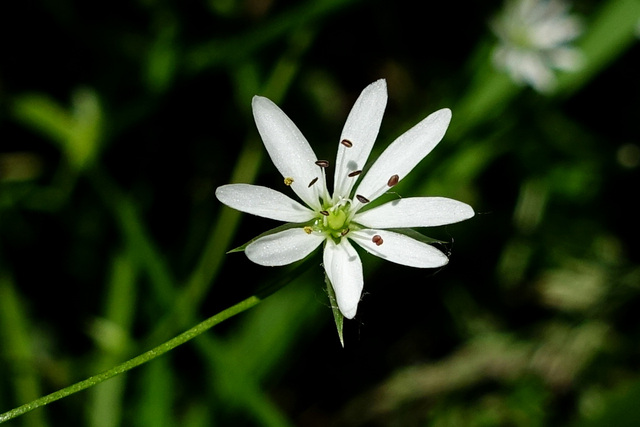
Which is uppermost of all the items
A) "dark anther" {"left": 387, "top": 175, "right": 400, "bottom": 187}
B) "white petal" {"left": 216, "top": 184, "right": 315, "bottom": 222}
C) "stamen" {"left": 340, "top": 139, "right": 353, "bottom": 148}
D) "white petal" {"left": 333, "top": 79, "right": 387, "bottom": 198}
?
"white petal" {"left": 333, "top": 79, "right": 387, "bottom": 198}

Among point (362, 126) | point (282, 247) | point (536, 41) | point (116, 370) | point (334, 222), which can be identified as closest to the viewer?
point (116, 370)

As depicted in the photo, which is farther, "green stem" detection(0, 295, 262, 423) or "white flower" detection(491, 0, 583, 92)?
"white flower" detection(491, 0, 583, 92)

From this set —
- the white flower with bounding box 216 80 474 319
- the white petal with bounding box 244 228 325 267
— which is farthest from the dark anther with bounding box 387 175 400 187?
the white petal with bounding box 244 228 325 267

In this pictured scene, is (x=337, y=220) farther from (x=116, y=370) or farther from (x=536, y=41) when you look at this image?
(x=536, y=41)

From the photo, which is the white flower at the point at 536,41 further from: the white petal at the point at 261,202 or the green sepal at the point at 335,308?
the green sepal at the point at 335,308

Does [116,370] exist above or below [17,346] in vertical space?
below

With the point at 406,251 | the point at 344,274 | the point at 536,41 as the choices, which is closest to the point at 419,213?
the point at 406,251

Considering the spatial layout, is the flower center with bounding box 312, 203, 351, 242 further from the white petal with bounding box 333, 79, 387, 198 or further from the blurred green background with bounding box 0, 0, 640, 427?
the blurred green background with bounding box 0, 0, 640, 427

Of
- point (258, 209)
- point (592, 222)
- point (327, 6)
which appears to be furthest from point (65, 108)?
point (592, 222)
